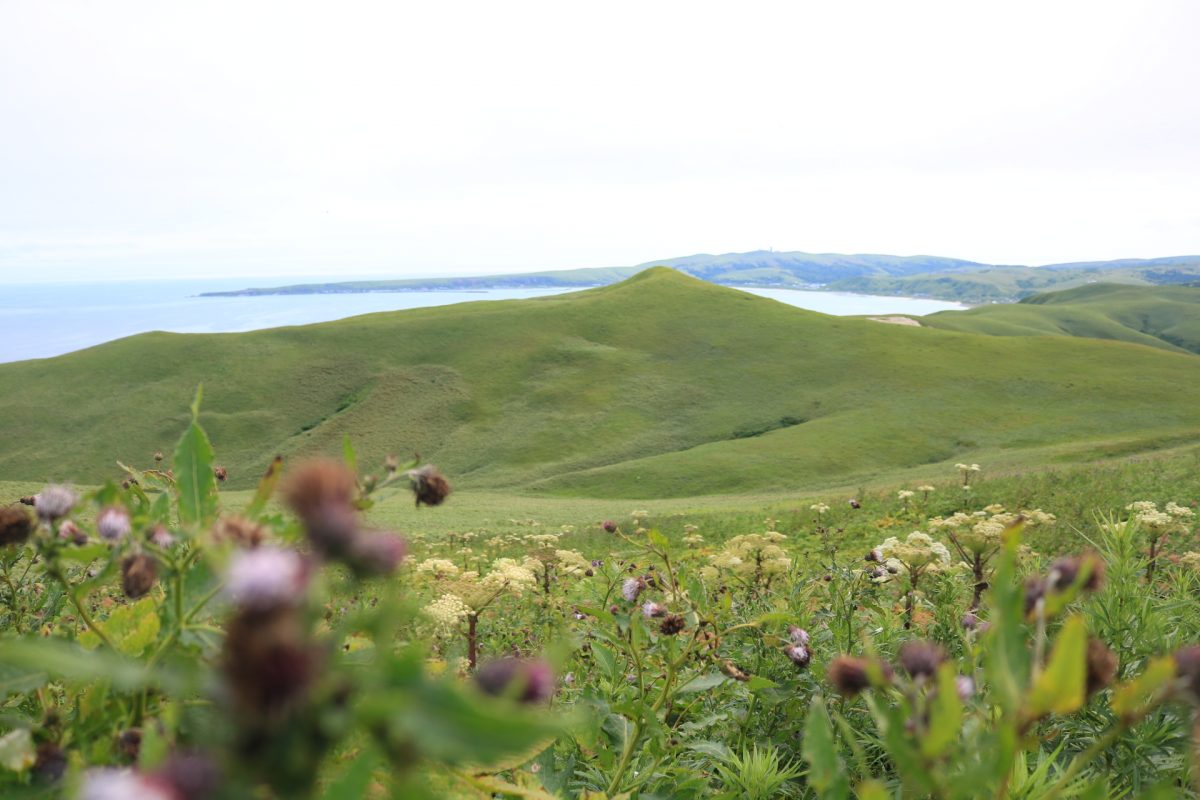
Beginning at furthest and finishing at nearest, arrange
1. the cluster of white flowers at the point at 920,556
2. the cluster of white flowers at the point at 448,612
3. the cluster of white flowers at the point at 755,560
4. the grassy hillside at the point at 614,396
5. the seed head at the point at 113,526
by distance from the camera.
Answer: the grassy hillside at the point at 614,396 → the cluster of white flowers at the point at 755,560 → the cluster of white flowers at the point at 448,612 → the cluster of white flowers at the point at 920,556 → the seed head at the point at 113,526

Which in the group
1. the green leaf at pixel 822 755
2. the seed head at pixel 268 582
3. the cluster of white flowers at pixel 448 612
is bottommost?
the cluster of white flowers at pixel 448 612

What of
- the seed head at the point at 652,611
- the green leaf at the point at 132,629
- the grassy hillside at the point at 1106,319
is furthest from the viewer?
the grassy hillside at the point at 1106,319

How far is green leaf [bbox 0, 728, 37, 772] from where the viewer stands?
0.93 m

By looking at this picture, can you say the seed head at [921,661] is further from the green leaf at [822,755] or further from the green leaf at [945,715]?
the green leaf at [945,715]

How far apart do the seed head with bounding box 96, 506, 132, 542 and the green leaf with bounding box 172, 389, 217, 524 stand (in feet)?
0.23

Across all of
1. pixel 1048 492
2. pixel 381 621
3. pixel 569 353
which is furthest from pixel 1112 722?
pixel 569 353

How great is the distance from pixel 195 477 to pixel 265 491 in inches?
6.4

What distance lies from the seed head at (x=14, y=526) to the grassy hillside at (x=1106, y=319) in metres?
123


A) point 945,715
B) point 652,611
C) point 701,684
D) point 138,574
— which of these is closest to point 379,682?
point 945,715

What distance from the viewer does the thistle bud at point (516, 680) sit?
22.6 inches

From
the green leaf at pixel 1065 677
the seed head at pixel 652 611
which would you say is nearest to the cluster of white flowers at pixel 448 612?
the seed head at pixel 652 611

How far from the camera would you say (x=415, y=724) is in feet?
1.36

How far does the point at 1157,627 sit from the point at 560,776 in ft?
7.59

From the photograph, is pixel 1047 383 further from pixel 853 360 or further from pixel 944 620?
pixel 944 620
